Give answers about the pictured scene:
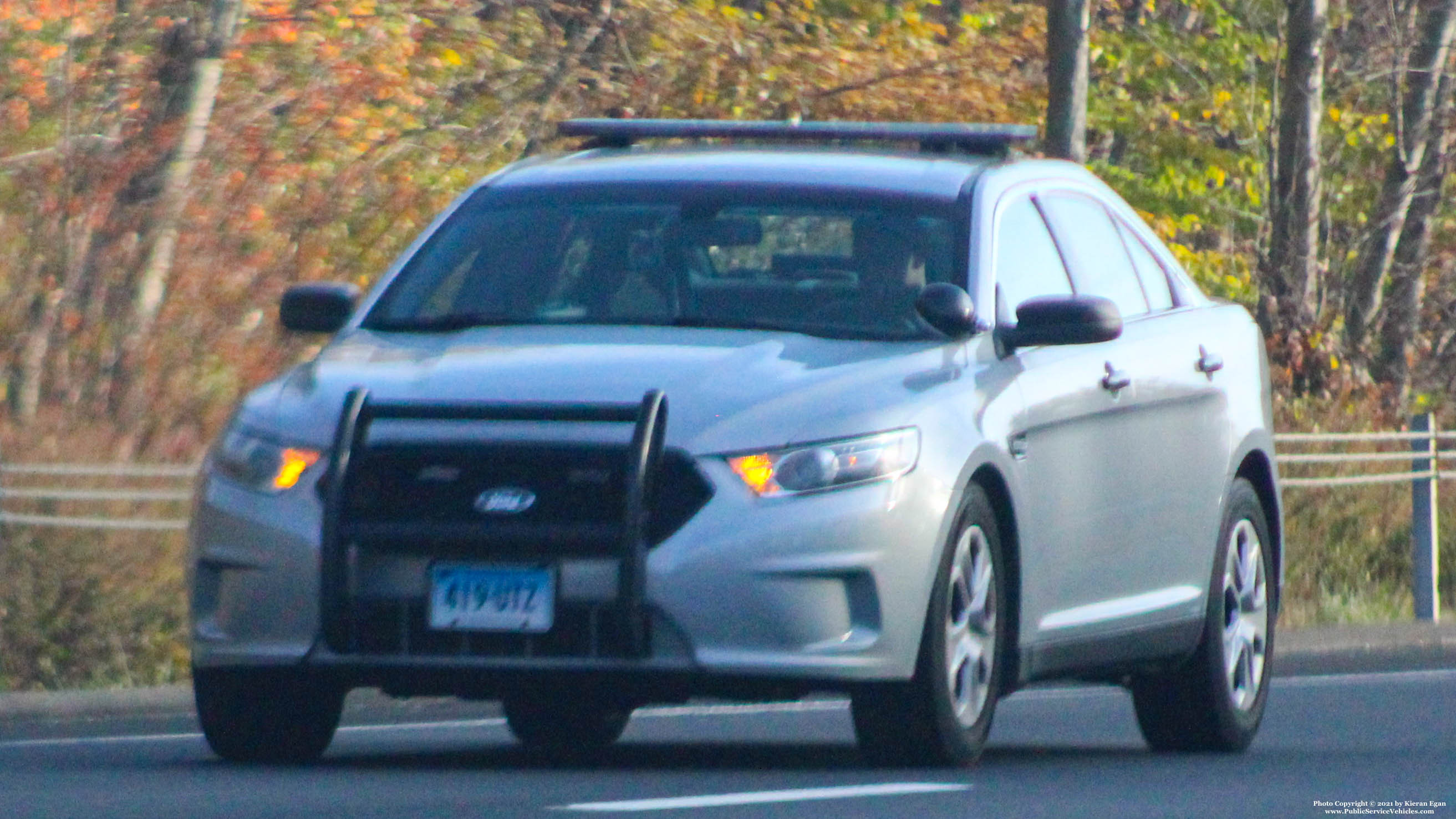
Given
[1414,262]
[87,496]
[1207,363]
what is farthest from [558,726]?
[1414,262]

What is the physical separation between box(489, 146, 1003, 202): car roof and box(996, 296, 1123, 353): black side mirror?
19.2 inches

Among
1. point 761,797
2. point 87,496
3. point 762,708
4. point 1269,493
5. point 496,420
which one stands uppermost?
point 496,420

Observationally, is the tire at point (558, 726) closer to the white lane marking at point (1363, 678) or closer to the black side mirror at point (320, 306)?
the black side mirror at point (320, 306)

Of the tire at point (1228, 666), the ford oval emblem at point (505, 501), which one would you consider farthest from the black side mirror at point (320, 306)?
the tire at point (1228, 666)

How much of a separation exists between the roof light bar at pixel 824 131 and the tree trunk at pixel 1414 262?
56.6 ft

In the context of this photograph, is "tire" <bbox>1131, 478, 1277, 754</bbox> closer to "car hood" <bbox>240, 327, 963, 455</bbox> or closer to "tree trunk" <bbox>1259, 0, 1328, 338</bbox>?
"car hood" <bbox>240, 327, 963, 455</bbox>

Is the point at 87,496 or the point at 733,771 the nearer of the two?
the point at 733,771

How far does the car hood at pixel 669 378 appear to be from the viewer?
809cm

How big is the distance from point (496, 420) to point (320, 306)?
4.35ft

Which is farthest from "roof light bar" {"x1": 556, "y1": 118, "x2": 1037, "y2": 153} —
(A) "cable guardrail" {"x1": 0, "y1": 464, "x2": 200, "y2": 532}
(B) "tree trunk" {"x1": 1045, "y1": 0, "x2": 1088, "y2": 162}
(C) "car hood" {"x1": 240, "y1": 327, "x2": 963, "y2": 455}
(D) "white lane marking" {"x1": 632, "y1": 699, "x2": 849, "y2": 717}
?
(B) "tree trunk" {"x1": 1045, "y1": 0, "x2": 1088, "y2": 162}

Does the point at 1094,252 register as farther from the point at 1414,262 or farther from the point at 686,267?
the point at 1414,262

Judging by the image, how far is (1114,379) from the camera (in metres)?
9.61

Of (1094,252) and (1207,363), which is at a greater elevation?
(1094,252)

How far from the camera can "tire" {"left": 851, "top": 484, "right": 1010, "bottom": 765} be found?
330 inches
